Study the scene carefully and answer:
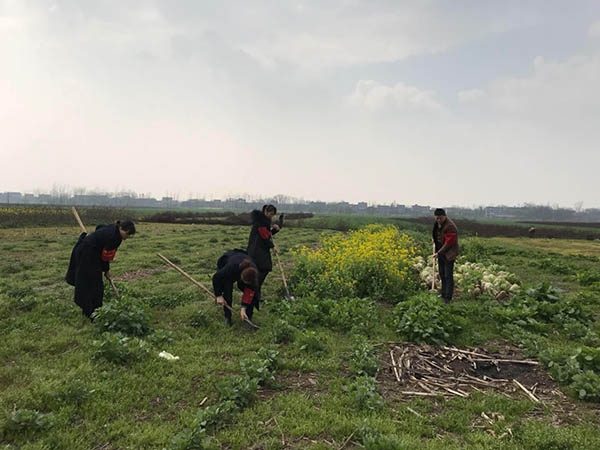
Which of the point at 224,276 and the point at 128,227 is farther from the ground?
the point at 128,227

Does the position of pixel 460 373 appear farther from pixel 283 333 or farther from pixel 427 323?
pixel 283 333

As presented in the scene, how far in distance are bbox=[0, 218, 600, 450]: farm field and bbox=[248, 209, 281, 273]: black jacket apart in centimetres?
114

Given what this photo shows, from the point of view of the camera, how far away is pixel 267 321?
27.0ft

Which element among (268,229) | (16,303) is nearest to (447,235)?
(268,229)

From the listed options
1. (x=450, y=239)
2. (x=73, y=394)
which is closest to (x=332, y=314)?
(x=450, y=239)

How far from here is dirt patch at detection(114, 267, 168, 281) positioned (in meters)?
12.1

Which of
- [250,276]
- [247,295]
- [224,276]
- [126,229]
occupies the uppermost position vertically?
[126,229]

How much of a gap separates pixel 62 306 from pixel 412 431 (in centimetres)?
779

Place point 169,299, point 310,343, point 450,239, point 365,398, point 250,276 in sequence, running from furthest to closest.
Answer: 1. point 450,239
2. point 169,299
3. point 250,276
4. point 310,343
5. point 365,398

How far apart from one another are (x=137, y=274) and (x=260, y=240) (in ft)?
19.6

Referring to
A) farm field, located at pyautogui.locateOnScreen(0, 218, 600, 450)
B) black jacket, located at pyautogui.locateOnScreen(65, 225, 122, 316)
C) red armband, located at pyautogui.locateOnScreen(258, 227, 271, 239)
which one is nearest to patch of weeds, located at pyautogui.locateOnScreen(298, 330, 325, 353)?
farm field, located at pyautogui.locateOnScreen(0, 218, 600, 450)

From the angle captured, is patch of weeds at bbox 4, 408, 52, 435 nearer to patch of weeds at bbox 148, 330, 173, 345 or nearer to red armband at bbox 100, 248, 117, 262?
patch of weeds at bbox 148, 330, 173, 345

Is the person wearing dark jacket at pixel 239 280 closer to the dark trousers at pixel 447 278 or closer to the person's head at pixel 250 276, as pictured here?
the person's head at pixel 250 276

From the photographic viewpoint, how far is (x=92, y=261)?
7391 millimetres
